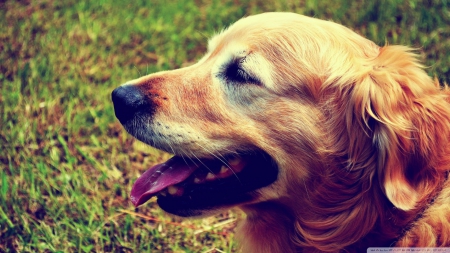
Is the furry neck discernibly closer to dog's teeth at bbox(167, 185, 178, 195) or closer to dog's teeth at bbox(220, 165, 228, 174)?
dog's teeth at bbox(220, 165, 228, 174)

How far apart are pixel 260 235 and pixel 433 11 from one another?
127 inches

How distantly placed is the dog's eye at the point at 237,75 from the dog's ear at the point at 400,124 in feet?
1.68

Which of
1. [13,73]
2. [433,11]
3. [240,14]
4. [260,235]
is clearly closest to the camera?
[260,235]

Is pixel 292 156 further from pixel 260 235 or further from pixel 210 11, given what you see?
pixel 210 11

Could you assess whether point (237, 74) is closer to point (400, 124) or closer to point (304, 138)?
point (304, 138)

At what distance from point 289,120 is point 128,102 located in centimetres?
84

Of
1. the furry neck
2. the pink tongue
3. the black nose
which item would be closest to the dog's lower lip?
the pink tongue

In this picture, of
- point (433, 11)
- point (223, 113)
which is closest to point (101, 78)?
point (223, 113)

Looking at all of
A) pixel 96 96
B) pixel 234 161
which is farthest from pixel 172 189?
pixel 96 96

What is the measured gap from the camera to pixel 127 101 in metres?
2.58

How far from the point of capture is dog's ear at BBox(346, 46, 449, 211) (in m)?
2.21

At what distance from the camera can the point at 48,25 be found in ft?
16.1

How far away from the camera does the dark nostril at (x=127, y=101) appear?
2.57 metres

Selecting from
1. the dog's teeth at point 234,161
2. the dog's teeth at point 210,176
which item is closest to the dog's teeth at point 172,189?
the dog's teeth at point 210,176
